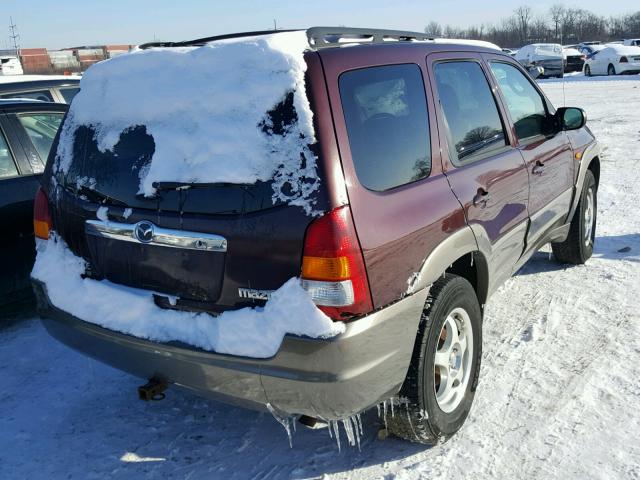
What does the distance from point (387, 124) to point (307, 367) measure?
113 centimetres

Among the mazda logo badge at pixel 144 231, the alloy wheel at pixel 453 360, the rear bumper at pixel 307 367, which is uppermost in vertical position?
the mazda logo badge at pixel 144 231

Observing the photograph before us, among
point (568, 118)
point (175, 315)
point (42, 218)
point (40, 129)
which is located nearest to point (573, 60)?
point (568, 118)

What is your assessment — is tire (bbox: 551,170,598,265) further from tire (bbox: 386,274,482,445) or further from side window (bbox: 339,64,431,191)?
side window (bbox: 339,64,431,191)

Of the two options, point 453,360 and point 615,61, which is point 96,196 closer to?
point 453,360

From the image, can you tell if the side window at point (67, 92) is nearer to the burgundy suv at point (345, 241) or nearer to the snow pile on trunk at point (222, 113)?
the burgundy suv at point (345, 241)

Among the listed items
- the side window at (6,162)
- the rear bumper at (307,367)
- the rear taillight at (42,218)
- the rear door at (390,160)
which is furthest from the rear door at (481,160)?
the side window at (6,162)

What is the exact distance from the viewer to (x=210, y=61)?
2541 mm

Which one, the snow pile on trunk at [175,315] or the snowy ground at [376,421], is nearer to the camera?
the snow pile on trunk at [175,315]

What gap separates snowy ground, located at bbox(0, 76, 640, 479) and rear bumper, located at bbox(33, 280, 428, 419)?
0.55 m

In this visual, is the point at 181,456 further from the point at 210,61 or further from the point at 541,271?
the point at 541,271

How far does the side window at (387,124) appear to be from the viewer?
8.15ft

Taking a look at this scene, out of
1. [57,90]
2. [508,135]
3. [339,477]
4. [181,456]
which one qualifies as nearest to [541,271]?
[508,135]

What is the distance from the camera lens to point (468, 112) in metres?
3.39

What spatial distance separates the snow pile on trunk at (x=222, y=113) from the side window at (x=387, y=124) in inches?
9.1
